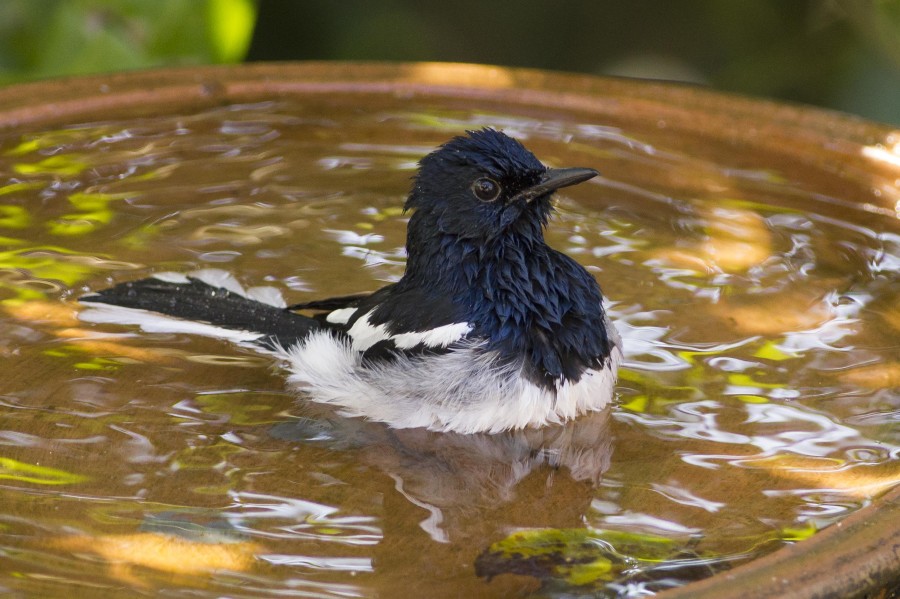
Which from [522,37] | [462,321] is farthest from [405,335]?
[522,37]

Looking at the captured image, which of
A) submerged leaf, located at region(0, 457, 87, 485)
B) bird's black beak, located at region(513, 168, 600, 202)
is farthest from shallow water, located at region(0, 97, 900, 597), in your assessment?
bird's black beak, located at region(513, 168, 600, 202)

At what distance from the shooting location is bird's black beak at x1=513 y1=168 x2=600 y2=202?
2605 mm

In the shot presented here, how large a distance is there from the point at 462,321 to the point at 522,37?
4.97 meters

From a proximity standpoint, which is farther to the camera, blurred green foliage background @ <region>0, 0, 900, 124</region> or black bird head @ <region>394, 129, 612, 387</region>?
blurred green foliage background @ <region>0, 0, 900, 124</region>

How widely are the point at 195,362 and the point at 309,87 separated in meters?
1.79

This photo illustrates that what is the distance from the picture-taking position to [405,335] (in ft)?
8.59

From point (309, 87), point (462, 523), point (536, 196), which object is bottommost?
point (462, 523)

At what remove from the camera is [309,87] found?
4.18 m

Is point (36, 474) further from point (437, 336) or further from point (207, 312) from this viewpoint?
point (437, 336)

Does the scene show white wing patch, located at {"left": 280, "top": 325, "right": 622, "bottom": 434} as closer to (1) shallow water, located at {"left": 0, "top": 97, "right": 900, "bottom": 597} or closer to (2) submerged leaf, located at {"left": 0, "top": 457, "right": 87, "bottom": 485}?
(1) shallow water, located at {"left": 0, "top": 97, "right": 900, "bottom": 597}

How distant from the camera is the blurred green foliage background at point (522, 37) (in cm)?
448

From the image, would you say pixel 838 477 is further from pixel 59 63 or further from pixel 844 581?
pixel 59 63

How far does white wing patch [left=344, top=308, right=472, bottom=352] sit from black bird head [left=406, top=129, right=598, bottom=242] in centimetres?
24

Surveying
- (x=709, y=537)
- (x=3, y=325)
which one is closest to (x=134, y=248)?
(x=3, y=325)
